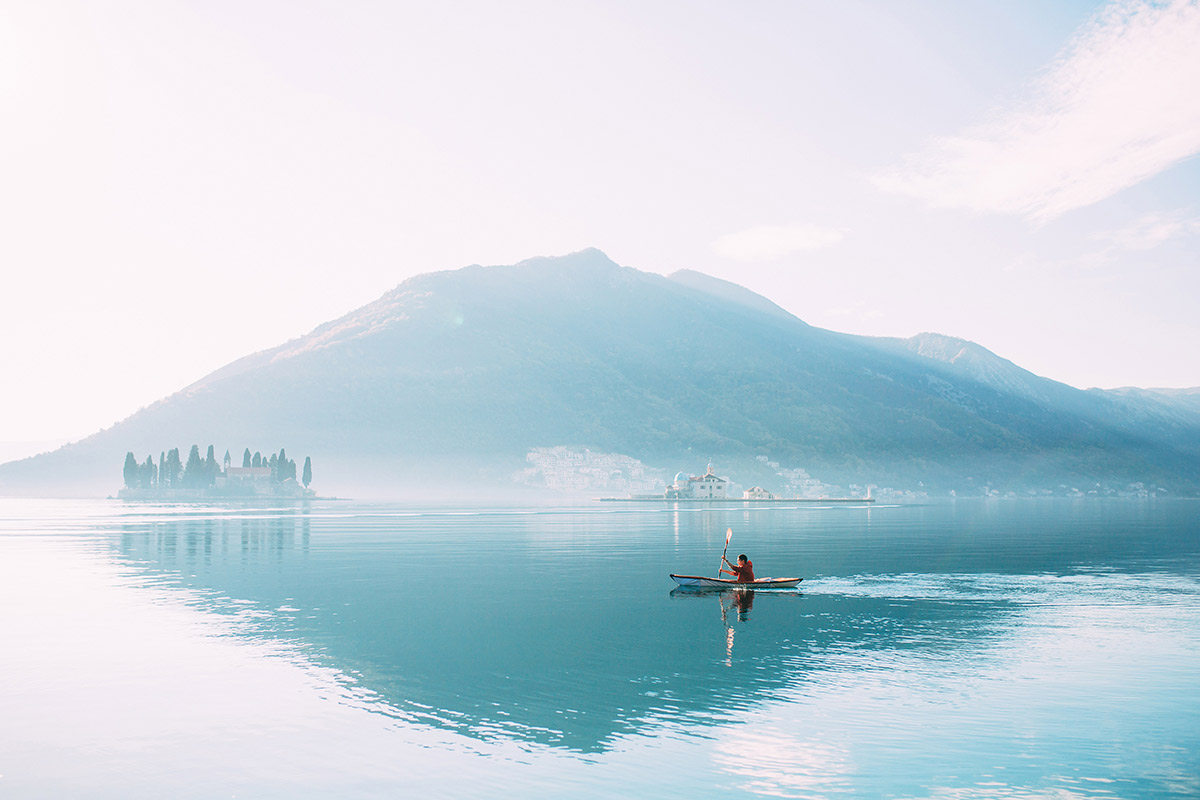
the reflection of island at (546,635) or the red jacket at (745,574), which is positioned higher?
the red jacket at (745,574)

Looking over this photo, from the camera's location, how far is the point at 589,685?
34094mm

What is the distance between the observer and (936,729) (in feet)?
92.9

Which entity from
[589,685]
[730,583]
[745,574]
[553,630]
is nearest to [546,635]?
[553,630]

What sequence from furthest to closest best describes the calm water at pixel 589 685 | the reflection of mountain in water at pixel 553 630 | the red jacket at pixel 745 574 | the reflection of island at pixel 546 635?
1. the red jacket at pixel 745 574
2. the reflection of mountain in water at pixel 553 630
3. the reflection of island at pixel 546 635
4. the calm water at pixel 589 685

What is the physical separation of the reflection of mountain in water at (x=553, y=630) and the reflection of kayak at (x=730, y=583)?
0.91m

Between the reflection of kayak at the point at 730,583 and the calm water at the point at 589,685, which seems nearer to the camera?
the calm water at the point at 589,685

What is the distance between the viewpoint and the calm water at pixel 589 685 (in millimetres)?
24438

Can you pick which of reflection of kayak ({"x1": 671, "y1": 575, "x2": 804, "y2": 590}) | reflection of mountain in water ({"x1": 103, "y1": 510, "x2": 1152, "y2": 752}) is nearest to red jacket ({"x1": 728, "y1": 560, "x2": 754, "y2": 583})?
reflection of kayak ({"x1": 671, "y1": 575, "x2": 804, "y2": 590})

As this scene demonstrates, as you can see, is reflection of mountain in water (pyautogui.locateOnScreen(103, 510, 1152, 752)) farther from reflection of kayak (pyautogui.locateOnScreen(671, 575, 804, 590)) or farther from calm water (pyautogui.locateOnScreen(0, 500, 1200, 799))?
reflection of kayak (pyautogui.locateOnScreen(671, 575, 804, 590))

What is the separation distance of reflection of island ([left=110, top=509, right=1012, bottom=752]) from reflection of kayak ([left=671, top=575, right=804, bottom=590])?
1.22m

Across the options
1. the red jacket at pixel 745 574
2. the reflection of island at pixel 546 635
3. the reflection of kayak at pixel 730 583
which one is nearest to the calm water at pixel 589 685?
the reflection of island at pixel 546 635

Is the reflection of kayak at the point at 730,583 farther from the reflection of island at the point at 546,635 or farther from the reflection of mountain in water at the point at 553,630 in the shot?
the reflection of island at the point at 546,635

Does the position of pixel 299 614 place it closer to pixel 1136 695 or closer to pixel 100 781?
pixel 100 781

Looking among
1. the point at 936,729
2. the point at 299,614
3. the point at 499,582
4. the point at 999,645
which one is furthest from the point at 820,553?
the point at 936,729
